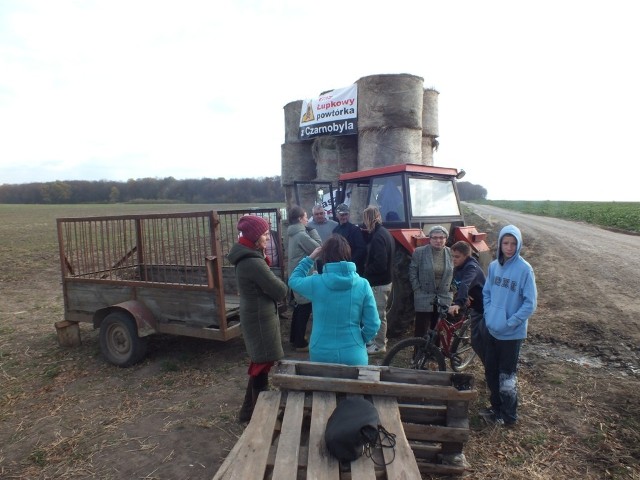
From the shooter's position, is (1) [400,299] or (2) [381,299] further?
(1) [400,299]

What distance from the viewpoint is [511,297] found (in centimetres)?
331

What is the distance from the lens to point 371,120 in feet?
A: 26.9

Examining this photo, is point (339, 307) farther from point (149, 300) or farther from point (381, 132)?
point (381, 132)

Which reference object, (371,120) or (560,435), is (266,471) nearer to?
(560,435)

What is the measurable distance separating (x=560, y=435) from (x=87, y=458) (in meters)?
3.55

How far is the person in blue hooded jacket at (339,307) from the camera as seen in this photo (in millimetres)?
2787

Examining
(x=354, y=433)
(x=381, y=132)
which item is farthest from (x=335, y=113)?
(x=354, y=433)

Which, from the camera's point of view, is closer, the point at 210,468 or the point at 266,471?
the point at 266,471

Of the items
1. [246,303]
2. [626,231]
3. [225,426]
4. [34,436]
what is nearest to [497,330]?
[246,303]

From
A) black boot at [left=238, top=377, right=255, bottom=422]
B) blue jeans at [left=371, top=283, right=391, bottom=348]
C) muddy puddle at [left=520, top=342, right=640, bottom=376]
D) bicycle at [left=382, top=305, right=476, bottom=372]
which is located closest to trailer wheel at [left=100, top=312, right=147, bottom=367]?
black boot at [left=238, top=377, right=255, bottom=422]

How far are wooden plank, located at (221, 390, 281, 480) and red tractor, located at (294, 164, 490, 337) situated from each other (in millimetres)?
2768

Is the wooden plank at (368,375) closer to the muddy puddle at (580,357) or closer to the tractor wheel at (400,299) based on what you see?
the tractor wheel at (400,299)

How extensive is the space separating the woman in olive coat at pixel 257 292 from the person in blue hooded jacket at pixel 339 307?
34cm

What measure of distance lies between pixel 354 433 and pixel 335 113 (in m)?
7.36
